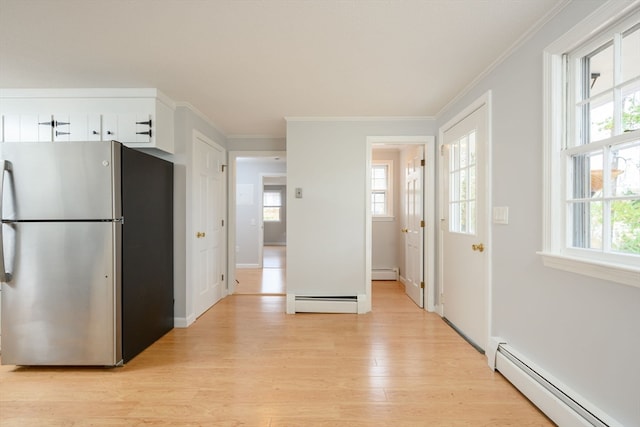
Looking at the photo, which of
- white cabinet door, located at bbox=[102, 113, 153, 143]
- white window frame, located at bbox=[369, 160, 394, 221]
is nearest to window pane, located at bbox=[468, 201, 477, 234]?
white window frame, located at bbox=[369, 160, 394, 221]

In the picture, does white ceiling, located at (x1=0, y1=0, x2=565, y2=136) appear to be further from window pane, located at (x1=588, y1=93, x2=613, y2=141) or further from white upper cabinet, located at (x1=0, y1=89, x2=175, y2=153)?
window pane, located at (x1=588, y1=93, x2=613, y2=141)

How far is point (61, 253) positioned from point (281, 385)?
1881 mm

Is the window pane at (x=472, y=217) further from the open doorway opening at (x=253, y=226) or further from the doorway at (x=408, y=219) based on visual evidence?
the open doorway opening at (x=253, y=226)

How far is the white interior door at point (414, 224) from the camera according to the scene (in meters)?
3.71

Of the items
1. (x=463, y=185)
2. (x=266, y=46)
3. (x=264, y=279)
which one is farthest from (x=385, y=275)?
(x=266, y=46)

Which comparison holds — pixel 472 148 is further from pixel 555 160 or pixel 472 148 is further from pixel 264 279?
pixel 264 279

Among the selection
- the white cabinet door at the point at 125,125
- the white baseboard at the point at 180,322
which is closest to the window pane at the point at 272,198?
the white baseboard at the point at 180,322

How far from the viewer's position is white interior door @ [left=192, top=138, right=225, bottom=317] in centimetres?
334

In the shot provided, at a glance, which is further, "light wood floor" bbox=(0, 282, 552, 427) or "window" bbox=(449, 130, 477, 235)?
"window" bbox=(449, 130, 477, 235)

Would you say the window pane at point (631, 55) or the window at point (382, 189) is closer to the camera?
the window pane at point (631, 55)

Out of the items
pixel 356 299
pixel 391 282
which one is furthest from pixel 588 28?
pixel 391 282

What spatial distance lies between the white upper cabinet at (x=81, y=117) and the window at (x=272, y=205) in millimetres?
7668

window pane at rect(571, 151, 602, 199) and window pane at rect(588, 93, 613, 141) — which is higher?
window pane at rect(588, 93, 613, 141)

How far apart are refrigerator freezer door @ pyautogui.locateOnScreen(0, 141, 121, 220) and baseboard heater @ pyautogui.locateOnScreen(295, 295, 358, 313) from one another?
7.08 ft
